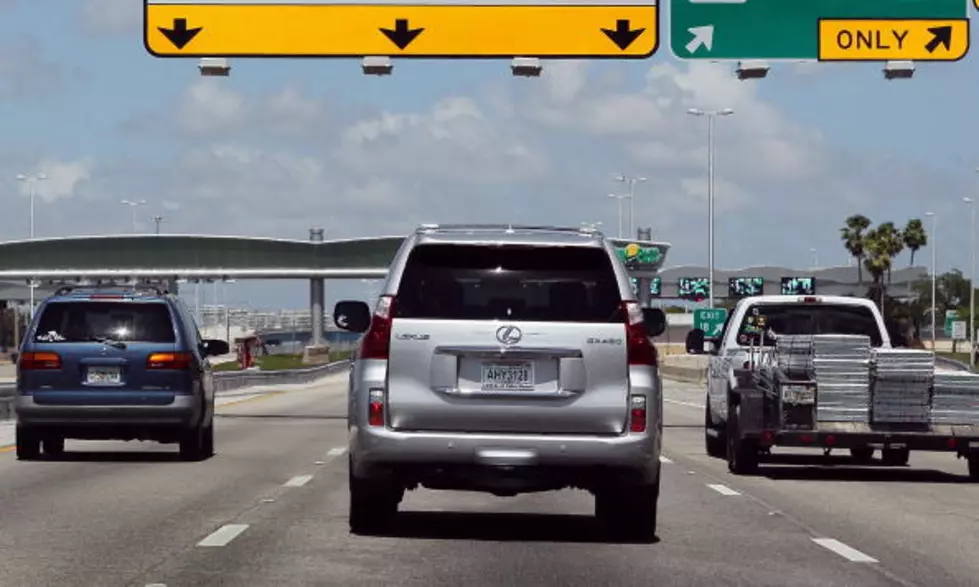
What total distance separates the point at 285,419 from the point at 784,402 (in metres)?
18.9

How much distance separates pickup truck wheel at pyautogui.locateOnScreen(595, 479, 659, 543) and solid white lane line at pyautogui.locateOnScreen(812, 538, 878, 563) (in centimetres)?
117

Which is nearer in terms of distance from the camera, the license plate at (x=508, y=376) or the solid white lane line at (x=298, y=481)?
the license plate at (x=508, y=376)

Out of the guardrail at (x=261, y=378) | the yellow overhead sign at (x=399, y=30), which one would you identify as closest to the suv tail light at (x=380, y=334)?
the yellow overhead sign at (x=399, y=30)

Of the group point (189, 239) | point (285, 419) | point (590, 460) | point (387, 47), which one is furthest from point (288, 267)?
point (590, 460)

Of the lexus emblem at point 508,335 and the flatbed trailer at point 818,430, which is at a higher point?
the lexus emblem at point 508,335

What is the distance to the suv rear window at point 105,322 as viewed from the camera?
2142 cm

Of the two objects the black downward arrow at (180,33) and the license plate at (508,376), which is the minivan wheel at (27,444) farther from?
the license plate at (508,376)

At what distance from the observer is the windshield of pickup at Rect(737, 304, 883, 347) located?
2195 cm

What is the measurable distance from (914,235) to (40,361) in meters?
117

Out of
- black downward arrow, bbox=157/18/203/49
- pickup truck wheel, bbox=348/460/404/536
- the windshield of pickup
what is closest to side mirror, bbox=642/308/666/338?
pickup truck wheel, bbox=348/460/404/536

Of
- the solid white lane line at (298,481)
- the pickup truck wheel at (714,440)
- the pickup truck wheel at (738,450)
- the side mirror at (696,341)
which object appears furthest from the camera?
the pickup truck wheel at (714,440)

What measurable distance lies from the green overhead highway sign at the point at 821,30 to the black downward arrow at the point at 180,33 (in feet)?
23.4

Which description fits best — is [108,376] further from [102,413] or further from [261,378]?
[261,378]

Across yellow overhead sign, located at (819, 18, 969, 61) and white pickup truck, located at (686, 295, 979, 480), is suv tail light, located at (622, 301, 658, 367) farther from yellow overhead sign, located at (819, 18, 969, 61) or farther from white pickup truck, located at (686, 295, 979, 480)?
yellow overhead sign, located at (819, 18, 969, 61)
